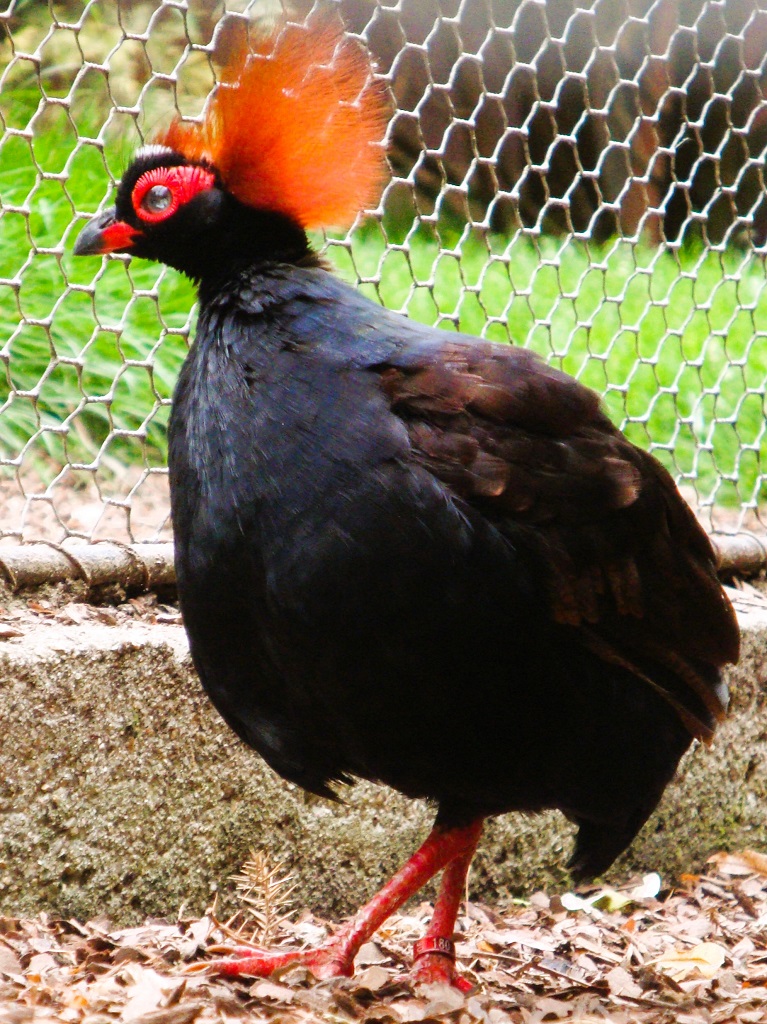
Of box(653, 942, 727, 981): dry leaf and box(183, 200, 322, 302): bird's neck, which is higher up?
box(183, 200, 322, 302): bird's neck

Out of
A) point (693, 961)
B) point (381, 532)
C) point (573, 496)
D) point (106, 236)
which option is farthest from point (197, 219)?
point (693, 961)

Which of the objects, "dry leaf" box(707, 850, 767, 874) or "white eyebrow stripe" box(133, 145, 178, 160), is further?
"dry leaf" box(707, 850, 767, 874)

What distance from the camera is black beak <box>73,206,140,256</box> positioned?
2695 millimetres

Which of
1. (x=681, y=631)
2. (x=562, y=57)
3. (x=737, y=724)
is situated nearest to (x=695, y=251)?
(x=562, y=57)

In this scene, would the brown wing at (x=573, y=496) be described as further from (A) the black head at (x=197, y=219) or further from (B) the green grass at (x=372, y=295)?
(B) the green grass at (x=372, y=295)

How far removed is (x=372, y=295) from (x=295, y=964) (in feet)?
9.93

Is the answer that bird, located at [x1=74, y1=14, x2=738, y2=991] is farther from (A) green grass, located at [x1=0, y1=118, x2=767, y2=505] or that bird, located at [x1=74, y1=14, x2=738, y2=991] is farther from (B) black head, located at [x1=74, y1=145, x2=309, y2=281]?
(A) green grass, located at [x1=0, y1=118, x2=767, y2=505]

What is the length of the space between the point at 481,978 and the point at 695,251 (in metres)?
4.36

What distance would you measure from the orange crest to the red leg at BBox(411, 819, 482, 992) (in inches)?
53.2

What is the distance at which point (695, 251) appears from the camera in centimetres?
634

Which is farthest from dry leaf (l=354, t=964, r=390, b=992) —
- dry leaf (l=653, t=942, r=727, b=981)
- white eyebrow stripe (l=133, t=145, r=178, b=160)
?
white eyebrow stripe (l=133, t=145, r=178, b=160)

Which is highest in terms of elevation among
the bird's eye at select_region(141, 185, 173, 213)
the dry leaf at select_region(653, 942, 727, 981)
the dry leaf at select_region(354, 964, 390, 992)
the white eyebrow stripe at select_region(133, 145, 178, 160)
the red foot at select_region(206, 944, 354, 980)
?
the white eyebrow stripe at select_region(133, 145, 178, 160)

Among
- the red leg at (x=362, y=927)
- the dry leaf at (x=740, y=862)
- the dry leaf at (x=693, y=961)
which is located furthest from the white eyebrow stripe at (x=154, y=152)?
the dry leaf at (x=740, y=862)

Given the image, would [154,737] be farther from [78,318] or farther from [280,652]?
[78,318]
